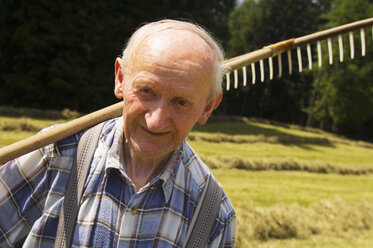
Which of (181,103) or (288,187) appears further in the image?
(288,187)

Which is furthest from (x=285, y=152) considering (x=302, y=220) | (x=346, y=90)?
(x=346, y=90)

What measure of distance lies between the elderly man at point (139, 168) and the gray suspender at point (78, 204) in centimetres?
2

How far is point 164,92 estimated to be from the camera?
134 cm

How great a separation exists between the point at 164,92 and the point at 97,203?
0.47 metres

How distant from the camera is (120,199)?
1400mm

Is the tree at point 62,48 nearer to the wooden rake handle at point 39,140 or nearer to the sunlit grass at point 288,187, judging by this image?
the sunlit grass at point 288,187

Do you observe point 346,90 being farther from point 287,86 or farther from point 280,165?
point 280,165

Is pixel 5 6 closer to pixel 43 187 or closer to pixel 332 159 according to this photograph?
pixel 332 159

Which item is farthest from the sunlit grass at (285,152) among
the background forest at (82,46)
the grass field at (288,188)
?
the background forest at (82,46)

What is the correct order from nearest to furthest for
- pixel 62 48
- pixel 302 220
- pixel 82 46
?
pixel 302 220 → pixel 62 48 → pixel 82 46

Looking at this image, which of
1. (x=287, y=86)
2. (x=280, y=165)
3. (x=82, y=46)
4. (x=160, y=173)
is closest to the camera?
(x=160, y=173)

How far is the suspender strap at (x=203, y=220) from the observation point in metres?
1.45

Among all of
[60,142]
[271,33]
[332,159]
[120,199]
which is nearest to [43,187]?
[60,142]

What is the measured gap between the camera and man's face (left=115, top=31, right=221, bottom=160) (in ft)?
4.36
